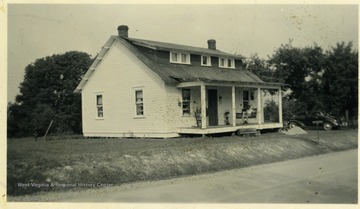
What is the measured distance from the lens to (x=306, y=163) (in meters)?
14.2

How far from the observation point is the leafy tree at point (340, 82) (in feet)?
66.5

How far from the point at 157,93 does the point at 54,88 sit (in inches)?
853

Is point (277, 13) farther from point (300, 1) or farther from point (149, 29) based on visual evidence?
point (149, 29)

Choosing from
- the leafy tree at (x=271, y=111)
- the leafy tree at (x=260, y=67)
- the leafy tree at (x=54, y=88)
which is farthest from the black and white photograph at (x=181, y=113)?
the leafy tree at (x=54, y=88)

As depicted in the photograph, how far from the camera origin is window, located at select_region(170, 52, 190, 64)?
23.2 meters

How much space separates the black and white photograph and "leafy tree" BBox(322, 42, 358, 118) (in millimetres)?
133

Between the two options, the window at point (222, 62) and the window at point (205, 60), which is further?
the window at point (222, 62)

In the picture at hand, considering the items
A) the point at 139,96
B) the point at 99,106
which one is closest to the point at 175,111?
the point at 139,96

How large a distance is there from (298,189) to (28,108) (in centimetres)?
3135

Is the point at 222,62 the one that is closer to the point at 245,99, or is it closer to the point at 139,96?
the point at 245,99

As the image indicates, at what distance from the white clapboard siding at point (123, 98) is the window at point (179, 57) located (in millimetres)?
2776

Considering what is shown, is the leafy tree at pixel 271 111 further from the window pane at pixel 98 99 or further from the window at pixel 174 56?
the window pane at pixel 98 99

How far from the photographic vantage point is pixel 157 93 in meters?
20.4
